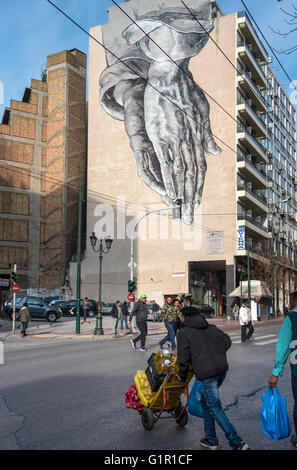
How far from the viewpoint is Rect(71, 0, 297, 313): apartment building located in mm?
48594

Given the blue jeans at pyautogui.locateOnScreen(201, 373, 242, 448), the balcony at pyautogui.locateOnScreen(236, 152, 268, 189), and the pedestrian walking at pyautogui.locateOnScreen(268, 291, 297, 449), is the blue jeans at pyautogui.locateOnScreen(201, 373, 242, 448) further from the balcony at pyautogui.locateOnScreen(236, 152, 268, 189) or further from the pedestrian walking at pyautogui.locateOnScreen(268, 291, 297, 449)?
the balcony at pyautogui.locateOnScreen(236, 152, 268, 189)

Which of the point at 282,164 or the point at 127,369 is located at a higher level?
the point at 282,164

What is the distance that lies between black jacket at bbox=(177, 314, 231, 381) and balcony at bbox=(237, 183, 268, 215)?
4371 cm

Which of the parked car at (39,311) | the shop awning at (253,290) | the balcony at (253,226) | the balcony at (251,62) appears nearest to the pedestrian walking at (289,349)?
the parked car at (39,311)

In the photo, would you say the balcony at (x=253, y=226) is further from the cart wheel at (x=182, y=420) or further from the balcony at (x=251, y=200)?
the cart wheel at (x=182, y=420)

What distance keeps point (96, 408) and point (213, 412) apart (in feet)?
8.58

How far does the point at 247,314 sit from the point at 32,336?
10831 mm

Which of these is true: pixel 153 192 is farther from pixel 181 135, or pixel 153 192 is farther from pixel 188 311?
pixel 188 311

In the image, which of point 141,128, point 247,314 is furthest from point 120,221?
point 247,314

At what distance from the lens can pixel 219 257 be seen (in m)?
48.0

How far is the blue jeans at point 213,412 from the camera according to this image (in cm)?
484

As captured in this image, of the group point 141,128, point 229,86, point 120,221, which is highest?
point 229,86
